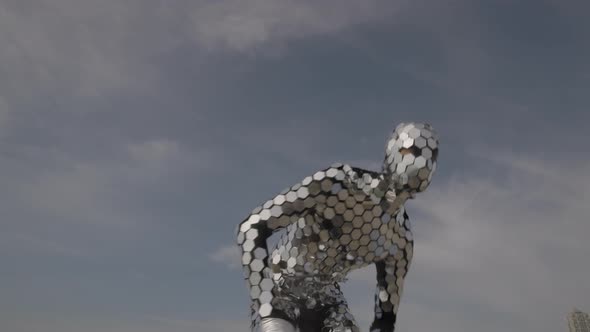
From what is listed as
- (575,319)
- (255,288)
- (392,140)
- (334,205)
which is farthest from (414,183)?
(575,319)

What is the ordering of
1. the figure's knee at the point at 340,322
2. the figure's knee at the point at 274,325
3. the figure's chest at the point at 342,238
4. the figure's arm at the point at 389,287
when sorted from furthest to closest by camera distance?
the figure's arm at the point at 389,287 → the figure's chest at the point at 342,238 → the figure's knee at the point at 340,322 → the figure's knee at the point at 274,325

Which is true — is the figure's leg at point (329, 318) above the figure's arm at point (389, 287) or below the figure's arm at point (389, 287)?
below

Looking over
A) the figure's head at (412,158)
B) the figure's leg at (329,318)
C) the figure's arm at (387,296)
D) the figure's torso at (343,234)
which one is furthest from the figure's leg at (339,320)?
the figure's head at (412,158)

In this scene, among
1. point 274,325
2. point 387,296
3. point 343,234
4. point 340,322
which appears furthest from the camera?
point 387,296

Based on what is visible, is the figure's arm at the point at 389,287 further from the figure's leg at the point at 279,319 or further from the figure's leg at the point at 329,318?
the figure's leg at the point at 279,319

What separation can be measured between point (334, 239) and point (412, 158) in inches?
42.8

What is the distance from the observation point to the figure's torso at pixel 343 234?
4.32 metres

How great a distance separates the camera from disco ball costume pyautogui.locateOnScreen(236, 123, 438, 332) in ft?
13.0

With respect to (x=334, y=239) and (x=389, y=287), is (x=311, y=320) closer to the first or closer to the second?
(x=334, y=239)

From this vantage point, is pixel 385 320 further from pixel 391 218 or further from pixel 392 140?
pixel 392 140

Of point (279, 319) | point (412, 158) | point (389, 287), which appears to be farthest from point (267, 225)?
point (389, 287)

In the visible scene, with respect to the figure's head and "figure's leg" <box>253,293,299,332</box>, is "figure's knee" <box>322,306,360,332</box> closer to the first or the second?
"figure's leg" <box>253,293,299,332</box>

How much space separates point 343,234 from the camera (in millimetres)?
4469

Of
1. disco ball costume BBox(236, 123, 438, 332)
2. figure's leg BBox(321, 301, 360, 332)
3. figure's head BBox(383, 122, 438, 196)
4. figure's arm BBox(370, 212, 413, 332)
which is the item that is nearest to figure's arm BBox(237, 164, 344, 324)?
disco ball costume BBox(236, 123, 438, 332)
